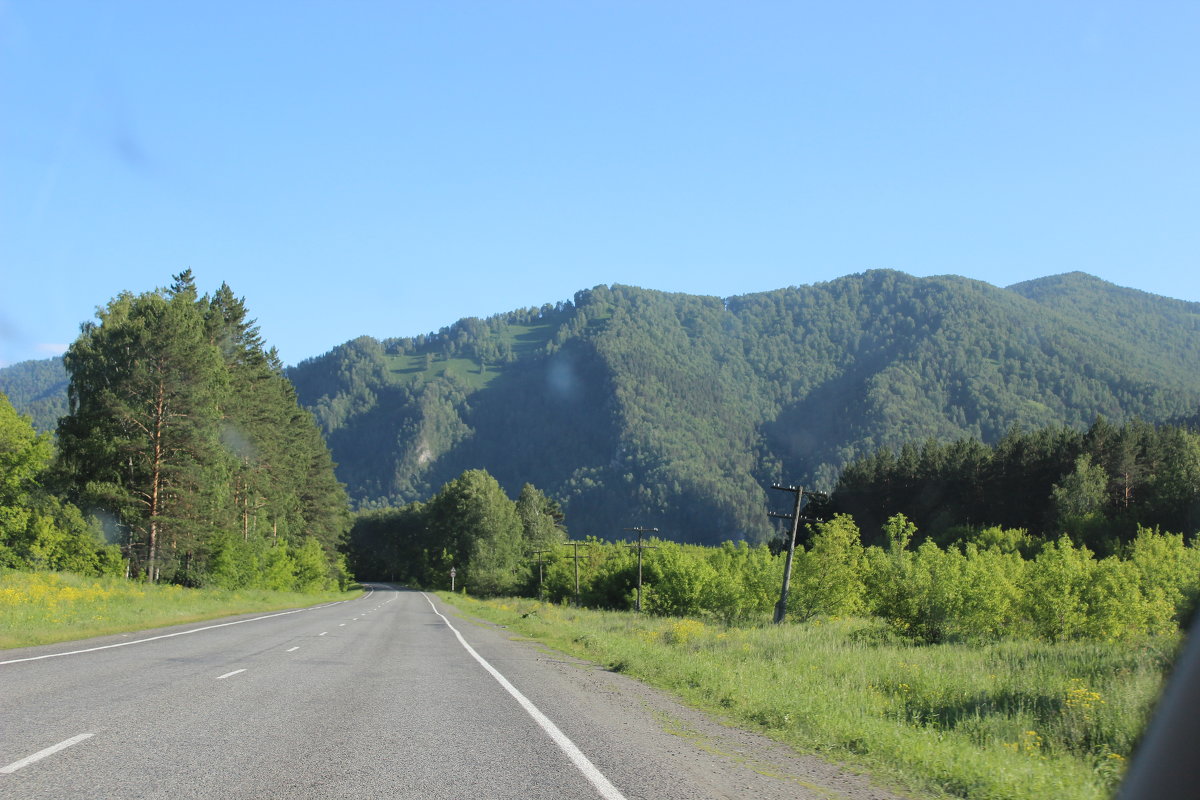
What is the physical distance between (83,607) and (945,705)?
26058mm

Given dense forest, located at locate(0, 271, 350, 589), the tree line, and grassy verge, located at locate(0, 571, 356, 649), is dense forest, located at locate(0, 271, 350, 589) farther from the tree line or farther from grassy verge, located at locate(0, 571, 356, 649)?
the tree line

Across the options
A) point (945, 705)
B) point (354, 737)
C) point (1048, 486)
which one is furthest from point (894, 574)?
point (1048, 486)

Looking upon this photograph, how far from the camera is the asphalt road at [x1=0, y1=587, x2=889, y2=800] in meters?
6.88

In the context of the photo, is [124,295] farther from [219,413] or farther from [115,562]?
[115,562]

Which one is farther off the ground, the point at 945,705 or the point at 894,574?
the point at 894,574

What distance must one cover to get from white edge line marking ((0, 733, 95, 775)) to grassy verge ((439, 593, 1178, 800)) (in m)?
7.31

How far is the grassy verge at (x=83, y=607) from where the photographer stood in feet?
74.8

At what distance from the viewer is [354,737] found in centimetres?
912

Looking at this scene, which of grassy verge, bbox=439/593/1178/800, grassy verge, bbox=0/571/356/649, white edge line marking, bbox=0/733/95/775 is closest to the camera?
white edge line marking, bbox=0/733/95/775

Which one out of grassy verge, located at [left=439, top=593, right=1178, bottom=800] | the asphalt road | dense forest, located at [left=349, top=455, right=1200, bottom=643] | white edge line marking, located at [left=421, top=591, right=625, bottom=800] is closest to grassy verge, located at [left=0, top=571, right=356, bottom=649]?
the asphalt road

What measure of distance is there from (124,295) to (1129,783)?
59.2 m

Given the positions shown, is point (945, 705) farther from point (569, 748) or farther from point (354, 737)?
point (354, 737)

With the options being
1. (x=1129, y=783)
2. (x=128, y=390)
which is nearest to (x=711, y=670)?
(x=1129, y=783)

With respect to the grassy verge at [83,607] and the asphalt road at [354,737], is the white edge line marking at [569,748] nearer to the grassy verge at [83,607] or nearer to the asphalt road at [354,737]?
the asphalt road at [354,737]
